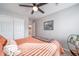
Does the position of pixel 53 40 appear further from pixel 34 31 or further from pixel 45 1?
pixel 45 1

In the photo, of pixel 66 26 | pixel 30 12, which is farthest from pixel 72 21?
pixel 30 12

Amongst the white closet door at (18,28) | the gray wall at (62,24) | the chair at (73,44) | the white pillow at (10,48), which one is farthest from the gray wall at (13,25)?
the chair at (73,44)

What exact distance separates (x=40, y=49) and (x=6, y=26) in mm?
630

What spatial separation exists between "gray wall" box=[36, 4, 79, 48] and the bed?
11 centimetres

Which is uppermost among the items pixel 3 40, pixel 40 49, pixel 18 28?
pixel 18 28

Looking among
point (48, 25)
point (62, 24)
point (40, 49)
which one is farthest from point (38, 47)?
point (62, 24)

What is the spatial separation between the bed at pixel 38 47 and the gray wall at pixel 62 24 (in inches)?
4.3

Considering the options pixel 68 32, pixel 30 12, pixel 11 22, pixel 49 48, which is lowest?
pixel 49 48

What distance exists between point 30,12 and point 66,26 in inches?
23.6

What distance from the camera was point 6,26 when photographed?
1.66 meters

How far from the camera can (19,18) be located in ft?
5.59

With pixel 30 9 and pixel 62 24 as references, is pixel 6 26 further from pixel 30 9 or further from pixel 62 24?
pixel 62 24

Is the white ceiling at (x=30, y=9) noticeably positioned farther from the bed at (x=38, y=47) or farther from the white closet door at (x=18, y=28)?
the bed at (x=38, y=47)

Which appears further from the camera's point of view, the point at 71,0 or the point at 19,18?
the point at 19,18
